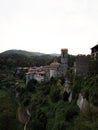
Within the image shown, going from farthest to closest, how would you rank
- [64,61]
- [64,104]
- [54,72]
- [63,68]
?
[64,61] → [63,68] → [54,72] → [64,104]

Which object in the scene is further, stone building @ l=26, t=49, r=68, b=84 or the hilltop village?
stone building @ l=26, t=49, r=68, b=84

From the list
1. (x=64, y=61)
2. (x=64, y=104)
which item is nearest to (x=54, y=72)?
(x=64, y=61)

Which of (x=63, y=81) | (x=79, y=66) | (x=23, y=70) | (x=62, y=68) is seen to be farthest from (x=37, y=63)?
(x=79, y=66)

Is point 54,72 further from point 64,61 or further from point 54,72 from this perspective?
point 64,61

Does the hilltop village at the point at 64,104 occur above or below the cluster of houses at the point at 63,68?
below

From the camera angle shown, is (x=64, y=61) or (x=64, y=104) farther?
(x=64, y=61)

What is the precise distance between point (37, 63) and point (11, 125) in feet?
282

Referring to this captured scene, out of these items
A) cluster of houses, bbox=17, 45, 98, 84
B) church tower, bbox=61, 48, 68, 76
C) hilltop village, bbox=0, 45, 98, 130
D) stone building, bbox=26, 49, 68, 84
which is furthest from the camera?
church tower, bbox=61, 48, 68, 76

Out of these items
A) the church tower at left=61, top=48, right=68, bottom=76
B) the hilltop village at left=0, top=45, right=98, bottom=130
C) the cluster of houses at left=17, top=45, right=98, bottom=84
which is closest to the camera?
the hilltop village at left=0, top=45, right=98, bottom=130

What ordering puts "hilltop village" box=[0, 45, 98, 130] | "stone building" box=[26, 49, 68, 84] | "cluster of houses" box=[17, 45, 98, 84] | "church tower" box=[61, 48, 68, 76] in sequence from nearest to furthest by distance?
"hilltop village" box=[0, 45, 98, 130] < "cluster of houses" box=[17, 45, 98, 84] < "stone building" box=[26, 49, 68, 84] < "church tower" box=[61, 48, 68, 76]

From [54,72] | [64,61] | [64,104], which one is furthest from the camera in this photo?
[64,61]

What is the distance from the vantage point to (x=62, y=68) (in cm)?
6681

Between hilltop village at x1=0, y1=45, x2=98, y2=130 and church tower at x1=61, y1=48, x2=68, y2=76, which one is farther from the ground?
church tower at x1=61, y1=48, x2=68, y2=76

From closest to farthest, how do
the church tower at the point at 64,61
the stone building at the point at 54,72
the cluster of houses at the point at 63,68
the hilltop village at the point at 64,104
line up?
the hilltop village at the point at 64,104, the cluster of houses at the point at 63,68, the stone building at the point at 54,72, the church tower at the point at 64,61
